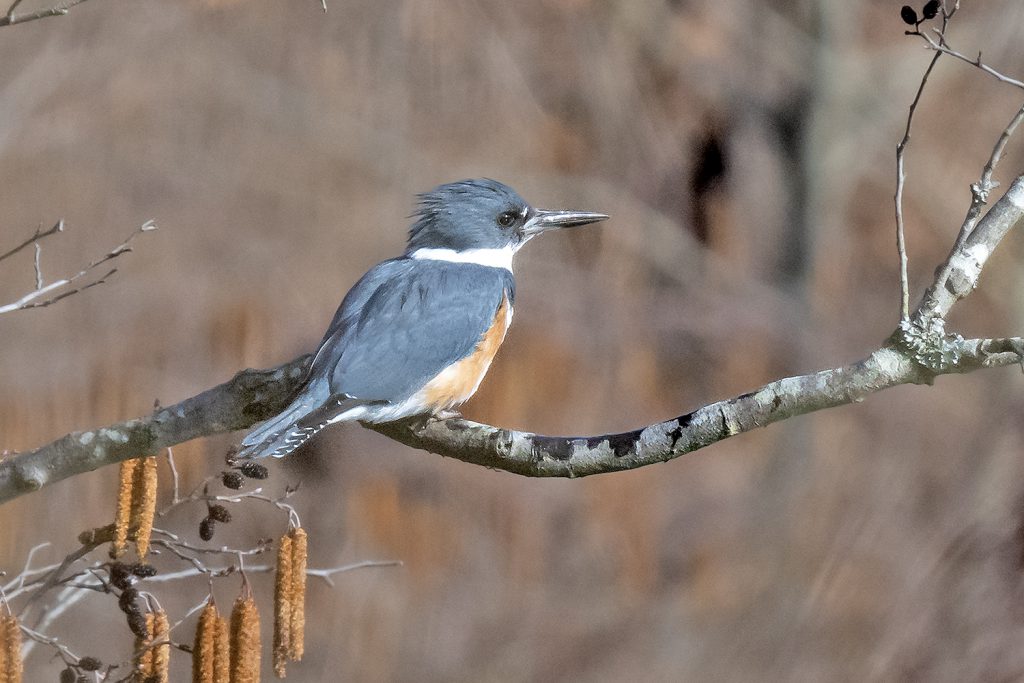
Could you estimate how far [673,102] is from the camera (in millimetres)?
6094

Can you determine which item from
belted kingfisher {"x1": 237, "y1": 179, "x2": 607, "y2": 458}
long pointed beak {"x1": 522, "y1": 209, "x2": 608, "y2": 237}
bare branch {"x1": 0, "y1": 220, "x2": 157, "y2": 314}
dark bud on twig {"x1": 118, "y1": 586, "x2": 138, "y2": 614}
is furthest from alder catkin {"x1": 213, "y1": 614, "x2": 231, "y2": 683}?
long pointed beak {"x1": 522, "y1": 209, "x2": 608, "y2": 237}

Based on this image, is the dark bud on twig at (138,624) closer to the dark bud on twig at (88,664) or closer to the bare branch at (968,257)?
the dark bud on twig at (88,664)

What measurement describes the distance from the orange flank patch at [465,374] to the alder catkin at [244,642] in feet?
2.66

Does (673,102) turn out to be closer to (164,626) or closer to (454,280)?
(454,280)

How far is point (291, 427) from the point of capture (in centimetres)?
221

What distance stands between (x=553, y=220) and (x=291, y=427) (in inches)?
44.3

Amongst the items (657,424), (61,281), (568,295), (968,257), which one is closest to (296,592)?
(657,424)

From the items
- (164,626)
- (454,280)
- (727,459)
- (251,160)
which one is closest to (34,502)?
(251,160)

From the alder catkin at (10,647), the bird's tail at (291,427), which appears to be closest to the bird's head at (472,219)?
the bird's tail at (291,427)

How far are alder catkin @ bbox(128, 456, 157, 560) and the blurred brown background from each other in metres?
2.28

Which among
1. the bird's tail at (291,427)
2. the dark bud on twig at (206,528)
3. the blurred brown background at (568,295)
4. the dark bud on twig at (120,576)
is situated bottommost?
the dark bud on twig at (120,576)

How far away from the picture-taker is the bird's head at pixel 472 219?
2988mm

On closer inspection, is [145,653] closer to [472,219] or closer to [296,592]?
[296,592]

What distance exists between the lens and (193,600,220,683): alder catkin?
1.69m
